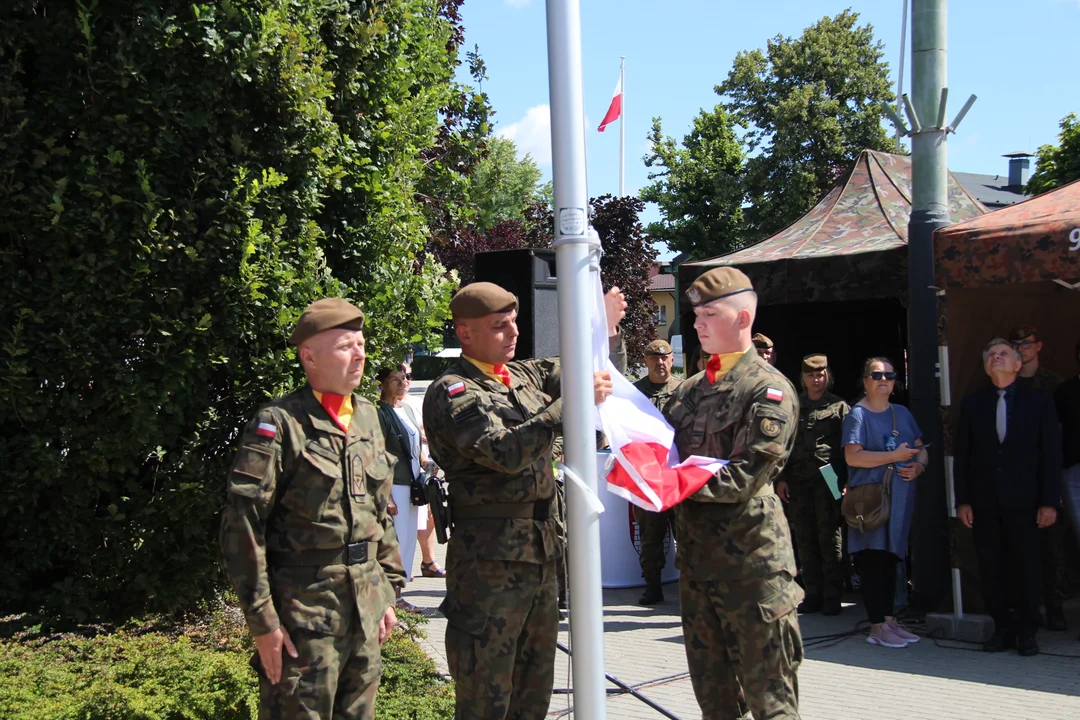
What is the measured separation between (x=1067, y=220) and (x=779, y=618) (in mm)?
3586

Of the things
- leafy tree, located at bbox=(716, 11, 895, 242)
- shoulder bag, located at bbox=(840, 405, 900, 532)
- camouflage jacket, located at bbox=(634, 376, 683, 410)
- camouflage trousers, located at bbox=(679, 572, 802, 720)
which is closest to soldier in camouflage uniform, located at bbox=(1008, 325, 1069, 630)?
shoulder bag, located at bbox=(840, 405, 900, 532)

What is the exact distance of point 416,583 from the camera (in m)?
9.09

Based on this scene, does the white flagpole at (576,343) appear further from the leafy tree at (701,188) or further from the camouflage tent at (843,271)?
the leafy tree at (701,188)

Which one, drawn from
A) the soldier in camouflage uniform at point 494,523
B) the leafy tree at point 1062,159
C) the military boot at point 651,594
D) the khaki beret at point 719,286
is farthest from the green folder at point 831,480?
the leafy tree at point 1062,159

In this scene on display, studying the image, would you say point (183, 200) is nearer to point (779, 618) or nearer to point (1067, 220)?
point (779, 618)

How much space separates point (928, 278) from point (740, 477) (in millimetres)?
4078

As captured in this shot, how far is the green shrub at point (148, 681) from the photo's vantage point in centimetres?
425

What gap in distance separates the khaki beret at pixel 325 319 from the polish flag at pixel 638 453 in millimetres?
849

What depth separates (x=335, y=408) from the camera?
3621 millimetres

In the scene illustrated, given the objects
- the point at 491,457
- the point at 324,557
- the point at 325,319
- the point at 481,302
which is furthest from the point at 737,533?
the point at 325,319

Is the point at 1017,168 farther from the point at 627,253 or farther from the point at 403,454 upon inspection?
the point at 403,454

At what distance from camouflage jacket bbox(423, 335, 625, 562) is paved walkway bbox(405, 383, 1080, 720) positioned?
1313mm

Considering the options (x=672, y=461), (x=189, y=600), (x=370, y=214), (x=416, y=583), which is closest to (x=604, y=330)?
(x=672, y=461)

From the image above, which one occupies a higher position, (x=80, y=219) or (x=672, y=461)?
(x=80, y=219)
